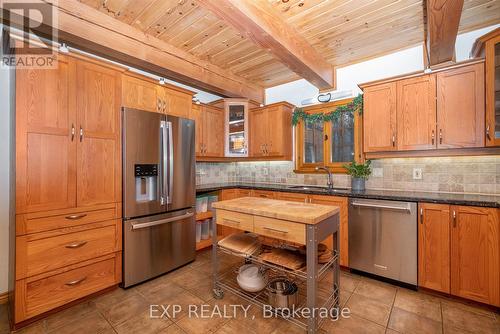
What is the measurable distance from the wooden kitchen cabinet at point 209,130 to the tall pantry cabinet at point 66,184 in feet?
4.34

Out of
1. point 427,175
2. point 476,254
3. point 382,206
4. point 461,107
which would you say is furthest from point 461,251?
Answer: point 461,107

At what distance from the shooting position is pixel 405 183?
110 inches

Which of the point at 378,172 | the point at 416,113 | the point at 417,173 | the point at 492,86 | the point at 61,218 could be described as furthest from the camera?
the point at 378,172

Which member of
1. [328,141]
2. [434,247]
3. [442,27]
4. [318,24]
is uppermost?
[318,24]

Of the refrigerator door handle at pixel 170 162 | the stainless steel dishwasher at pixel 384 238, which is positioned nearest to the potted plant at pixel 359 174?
the stainless steel dishwasher at pixel 384 238

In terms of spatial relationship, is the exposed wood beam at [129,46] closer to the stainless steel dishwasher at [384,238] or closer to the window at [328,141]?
the window at [328,141]

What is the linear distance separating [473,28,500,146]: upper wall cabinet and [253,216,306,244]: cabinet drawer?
2065 millimetres

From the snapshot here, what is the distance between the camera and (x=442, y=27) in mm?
1899

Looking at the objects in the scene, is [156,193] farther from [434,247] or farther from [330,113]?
[434,247]

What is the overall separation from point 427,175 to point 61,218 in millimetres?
3810

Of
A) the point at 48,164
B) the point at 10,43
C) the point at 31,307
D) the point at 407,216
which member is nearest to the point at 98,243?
the point at 31,307

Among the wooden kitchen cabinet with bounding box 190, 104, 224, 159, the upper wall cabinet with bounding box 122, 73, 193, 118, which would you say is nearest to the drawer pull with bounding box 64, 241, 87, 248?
the upper wall cabinet with bounding box 122, 73, 193, 118

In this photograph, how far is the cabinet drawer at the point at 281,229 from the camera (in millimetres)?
1608

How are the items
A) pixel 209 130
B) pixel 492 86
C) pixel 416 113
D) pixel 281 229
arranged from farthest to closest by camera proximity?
pixel 209 130
pixel 416 113
pixel 492 86
pixel 281 229
